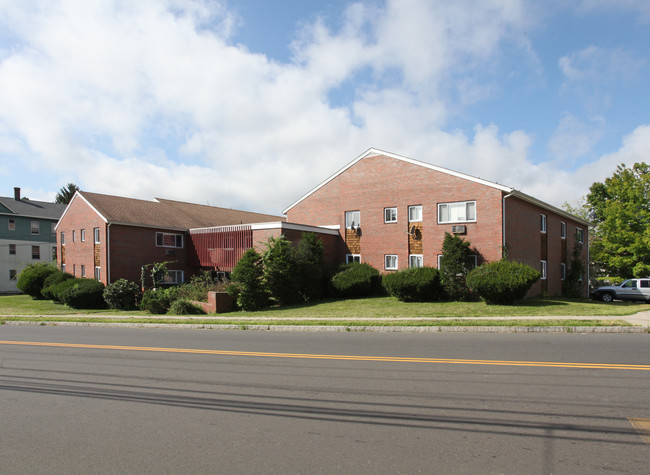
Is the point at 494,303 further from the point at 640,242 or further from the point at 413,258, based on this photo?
the point at 640,242

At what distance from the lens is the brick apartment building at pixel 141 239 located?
27406 millimetres

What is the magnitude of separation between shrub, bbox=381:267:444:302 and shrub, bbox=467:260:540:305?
223 centimetres

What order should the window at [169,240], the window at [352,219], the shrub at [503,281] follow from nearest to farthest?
the shrub at [503,281]
the window at [352,219]
the window at [169,240]

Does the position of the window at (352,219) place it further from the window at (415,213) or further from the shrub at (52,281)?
the shrub at (52,281)

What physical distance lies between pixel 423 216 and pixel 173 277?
16956 millimetres

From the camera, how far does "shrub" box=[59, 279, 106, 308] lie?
89.6 feet

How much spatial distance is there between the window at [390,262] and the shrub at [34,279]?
84.0 feet

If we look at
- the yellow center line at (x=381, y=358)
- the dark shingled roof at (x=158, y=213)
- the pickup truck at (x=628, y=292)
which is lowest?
the pickup truck at (x=628, y=292)

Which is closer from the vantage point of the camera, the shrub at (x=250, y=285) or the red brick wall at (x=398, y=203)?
the shrub at (x=250, y=285)

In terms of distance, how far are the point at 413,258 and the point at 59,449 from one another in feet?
68.3

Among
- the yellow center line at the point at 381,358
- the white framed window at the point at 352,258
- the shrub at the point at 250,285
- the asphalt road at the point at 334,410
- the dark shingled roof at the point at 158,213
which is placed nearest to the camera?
the asphalt road at the point at 334,410

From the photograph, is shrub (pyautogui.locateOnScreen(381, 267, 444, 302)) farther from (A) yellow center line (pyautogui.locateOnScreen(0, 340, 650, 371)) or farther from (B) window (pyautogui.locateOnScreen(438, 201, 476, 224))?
(A) yellow center line (pyautogui.locateOnScreen(0, 340, 650, 371))

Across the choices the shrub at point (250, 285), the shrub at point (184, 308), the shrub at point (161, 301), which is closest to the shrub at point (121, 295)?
the shrub at point (161, 301)

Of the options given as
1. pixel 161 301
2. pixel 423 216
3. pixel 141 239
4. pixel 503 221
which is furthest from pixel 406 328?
pixel 141 239
